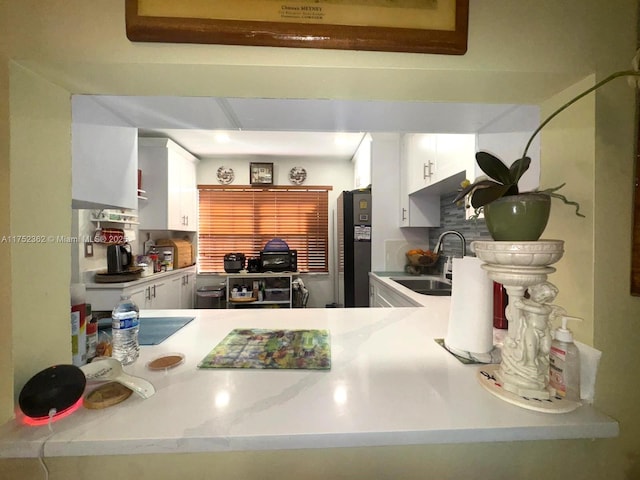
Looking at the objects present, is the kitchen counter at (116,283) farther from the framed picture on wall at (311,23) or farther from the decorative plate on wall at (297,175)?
the framed picture on wall at (311,23)

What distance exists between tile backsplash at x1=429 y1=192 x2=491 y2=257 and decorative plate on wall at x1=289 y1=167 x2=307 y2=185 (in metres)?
1.88

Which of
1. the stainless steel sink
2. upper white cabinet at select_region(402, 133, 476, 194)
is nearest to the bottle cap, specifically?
upper white cabinet at select_region(402, 133, 476, 194)

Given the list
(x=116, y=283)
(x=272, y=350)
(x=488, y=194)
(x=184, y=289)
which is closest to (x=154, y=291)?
(x=116, y=283)

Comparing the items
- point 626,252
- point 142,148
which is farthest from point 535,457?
point 142,148

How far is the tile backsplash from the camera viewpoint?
196 cm

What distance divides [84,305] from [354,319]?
882 mm

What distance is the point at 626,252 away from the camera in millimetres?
547

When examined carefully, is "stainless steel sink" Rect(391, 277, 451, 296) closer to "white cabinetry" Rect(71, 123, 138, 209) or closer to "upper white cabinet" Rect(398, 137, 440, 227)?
"upper white cabinet" Rect(398, 137, 440, 227)

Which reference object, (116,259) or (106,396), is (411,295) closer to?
(106,396)

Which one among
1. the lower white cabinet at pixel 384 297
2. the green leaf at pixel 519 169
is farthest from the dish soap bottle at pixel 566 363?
the lower white cabinet at pixel 384 297

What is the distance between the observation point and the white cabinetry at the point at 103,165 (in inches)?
29.4

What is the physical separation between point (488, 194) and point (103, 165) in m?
1.07

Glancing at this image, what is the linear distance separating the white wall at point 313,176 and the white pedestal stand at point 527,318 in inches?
128

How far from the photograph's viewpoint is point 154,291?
8.52ft
